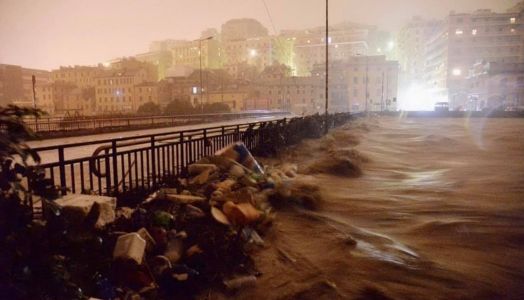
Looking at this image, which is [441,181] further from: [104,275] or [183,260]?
[104,275]

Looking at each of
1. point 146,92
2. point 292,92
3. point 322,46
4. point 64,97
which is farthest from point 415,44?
point 64,97

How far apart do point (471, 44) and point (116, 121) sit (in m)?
108

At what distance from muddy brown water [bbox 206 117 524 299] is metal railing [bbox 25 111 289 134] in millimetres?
20656

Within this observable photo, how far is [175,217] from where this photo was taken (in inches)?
237

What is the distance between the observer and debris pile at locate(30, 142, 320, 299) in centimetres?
388

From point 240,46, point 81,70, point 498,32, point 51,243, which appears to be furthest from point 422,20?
point 51,243

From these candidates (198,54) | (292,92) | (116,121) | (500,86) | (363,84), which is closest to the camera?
(116,121)

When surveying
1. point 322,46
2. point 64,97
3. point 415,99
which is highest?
point 322,46

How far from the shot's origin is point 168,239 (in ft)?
17.5

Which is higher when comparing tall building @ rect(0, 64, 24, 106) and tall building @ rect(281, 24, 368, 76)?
tall building @ rect(281, 24, 368, 76)

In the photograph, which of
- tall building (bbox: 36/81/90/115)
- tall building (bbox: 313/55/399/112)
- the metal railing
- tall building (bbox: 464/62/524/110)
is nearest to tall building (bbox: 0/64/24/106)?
tall building (bbox: 36/81/90/115)

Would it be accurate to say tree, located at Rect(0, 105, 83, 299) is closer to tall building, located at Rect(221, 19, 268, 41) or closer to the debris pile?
the debris pile

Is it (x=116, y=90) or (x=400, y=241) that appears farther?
(x=116, y=90)

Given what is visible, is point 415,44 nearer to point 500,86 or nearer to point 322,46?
point 322,46
